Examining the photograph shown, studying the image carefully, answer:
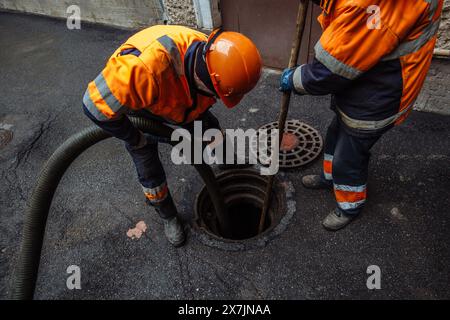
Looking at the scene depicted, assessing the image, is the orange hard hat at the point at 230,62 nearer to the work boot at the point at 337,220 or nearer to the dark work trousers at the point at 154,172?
the dark work trousers at the point at 154,172

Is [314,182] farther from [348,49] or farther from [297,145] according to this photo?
[348,49]

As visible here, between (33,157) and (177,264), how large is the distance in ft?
8.48

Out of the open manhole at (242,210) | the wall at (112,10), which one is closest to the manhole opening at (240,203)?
the open manhole at (242,210)

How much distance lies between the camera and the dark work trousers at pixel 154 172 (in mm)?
2291

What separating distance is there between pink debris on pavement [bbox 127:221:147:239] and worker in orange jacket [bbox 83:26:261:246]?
3.47 feet

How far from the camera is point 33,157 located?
382cm

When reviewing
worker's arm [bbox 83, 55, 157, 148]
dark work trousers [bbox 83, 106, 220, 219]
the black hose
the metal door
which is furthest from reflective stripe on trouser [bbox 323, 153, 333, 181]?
the metal door

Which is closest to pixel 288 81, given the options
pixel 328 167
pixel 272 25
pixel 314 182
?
pixel 328 167

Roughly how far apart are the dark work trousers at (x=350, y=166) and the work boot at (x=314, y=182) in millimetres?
344

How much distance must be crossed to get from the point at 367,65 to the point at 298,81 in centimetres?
45

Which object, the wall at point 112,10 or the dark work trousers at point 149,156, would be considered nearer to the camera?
the dark work trousers at point 149,156

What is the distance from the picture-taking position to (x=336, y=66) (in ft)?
5.68

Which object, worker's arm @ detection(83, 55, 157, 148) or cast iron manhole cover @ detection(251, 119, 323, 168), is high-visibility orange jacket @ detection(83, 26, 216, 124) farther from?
cast iron manhole cover @ detection(251, 119, 323, 168)
